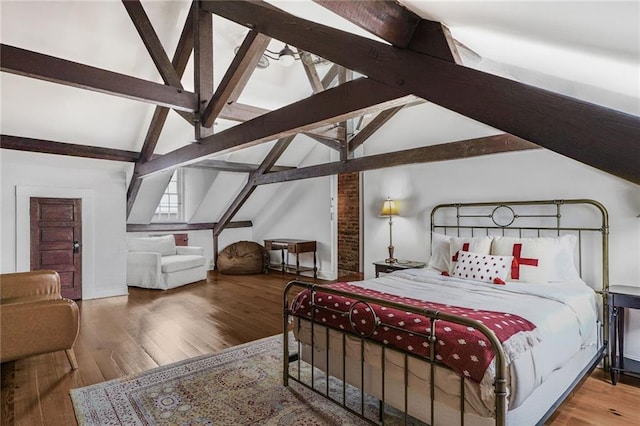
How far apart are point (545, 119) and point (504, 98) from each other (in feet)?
0.58

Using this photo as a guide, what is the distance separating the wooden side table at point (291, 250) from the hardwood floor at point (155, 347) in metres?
0.94

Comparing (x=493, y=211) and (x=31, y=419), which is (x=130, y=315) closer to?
(x=31, y=419)

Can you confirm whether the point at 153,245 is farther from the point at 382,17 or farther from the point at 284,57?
the point at 382,17

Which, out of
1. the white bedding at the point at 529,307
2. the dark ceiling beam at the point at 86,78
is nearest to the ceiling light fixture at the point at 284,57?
the dark ceiling beam at the point at 86,78

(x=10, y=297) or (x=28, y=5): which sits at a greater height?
(x=28, y=5)

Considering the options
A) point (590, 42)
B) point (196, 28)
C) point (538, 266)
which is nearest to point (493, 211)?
point (538, 266)

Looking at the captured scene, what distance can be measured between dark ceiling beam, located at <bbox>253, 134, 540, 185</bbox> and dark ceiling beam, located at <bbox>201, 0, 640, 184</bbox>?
7.40 ft

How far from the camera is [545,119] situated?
1126mm

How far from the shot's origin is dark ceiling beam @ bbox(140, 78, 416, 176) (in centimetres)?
198

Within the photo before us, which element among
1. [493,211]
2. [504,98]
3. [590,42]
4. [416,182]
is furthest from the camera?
[416,182]

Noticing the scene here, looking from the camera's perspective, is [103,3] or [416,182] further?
[416,182]

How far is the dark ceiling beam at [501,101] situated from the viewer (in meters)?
0.96

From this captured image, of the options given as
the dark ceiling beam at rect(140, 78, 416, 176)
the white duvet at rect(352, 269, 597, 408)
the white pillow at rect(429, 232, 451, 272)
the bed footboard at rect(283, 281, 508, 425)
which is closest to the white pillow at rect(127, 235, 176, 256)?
the dark ceiling beam at rect(140, 78, 416, 176)

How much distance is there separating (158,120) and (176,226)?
3290mm
